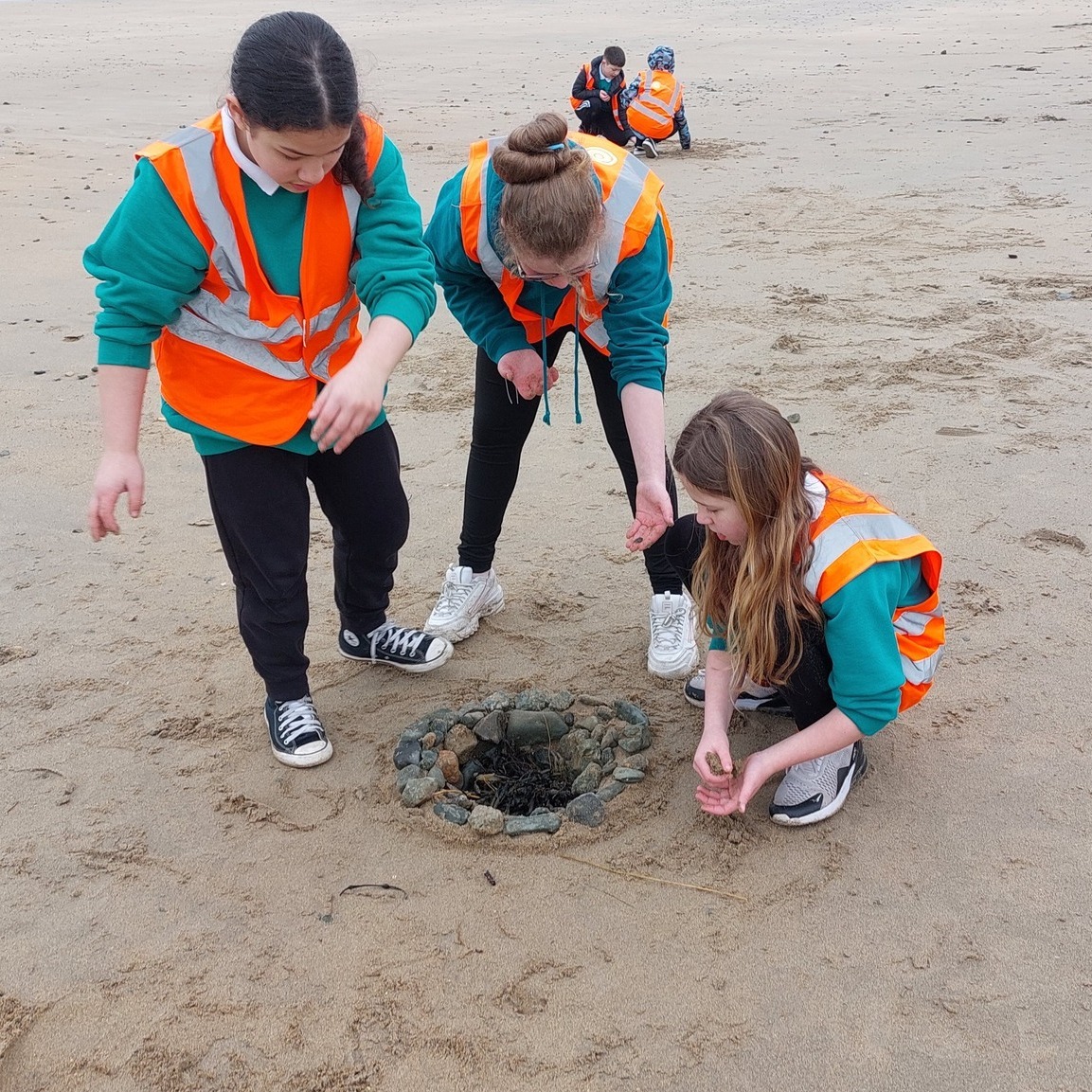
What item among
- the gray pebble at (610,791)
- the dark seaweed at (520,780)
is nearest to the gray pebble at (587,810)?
the gray pebble at (610,791)

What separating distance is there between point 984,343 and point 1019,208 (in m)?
2.64

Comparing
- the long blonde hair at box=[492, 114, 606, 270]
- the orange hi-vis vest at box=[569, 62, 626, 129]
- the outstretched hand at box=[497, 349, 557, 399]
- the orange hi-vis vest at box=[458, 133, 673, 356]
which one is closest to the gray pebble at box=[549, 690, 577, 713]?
the outstretched hand at box=[497, 349, 557, 399]

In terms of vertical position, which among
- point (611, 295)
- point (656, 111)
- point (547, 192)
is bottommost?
point (656, 111)

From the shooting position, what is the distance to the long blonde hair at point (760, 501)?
2213 mm

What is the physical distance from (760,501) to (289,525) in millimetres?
1077

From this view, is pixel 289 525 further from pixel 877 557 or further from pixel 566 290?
pixel 877 557

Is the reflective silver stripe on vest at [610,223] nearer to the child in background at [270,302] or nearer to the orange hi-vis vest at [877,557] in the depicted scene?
the child in background at [270,302]

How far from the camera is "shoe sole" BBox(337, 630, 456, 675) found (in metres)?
3.18

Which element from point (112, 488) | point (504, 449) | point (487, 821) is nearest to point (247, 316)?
point (112, 488)

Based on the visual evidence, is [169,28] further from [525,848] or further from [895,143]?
[525,848]

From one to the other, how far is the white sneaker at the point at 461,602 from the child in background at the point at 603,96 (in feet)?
25.7

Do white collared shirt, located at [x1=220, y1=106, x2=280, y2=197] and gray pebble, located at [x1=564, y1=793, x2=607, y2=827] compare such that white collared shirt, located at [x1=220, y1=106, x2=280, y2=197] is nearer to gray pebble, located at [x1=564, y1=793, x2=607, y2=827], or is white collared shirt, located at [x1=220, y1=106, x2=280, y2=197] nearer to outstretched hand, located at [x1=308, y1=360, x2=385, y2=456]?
outstretched hand, located at [x1=308, y1=360, x2=385, y2=456]

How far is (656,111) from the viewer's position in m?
9.88

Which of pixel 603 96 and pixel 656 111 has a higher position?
pixel 603 96
